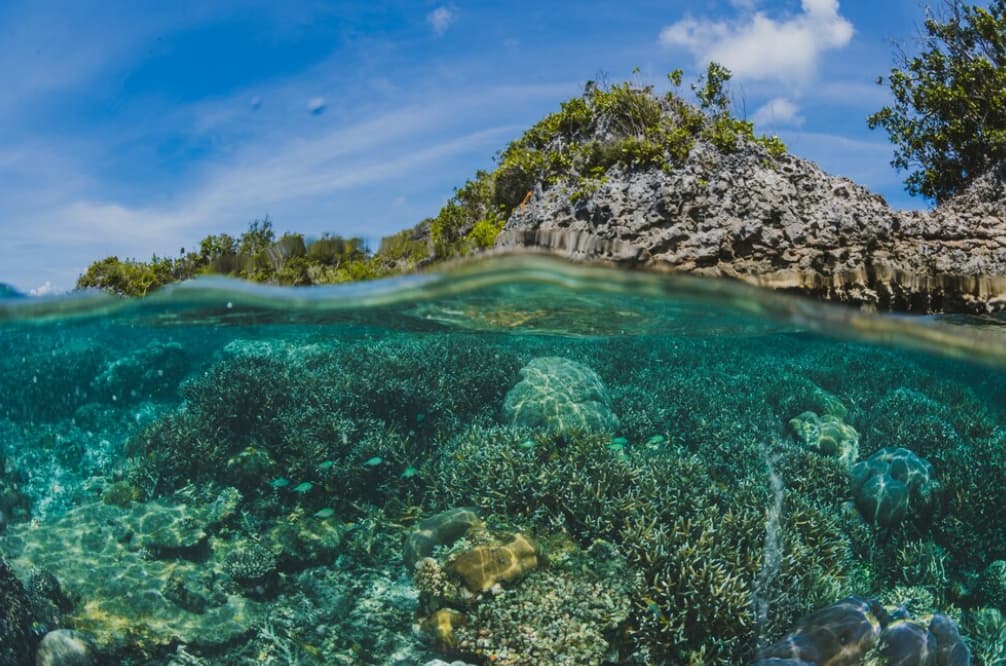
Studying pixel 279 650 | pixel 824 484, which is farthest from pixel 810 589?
pixel 279 650

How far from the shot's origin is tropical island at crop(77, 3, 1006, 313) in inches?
406

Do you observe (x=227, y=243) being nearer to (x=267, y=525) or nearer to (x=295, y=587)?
(x=267, y=525)

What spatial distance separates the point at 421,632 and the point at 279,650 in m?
2.05

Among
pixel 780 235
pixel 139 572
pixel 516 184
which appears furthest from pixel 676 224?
pixel 139 572

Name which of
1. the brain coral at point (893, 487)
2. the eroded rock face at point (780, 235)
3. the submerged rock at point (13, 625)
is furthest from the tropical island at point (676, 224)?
the submerged rock at point (13, 625)

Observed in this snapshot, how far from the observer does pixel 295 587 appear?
9.94m

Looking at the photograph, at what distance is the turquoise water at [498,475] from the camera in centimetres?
895

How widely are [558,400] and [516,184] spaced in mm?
4378

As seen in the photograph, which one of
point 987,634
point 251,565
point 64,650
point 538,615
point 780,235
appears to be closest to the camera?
point 538,615

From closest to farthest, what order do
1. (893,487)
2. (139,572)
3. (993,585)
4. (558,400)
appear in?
(139,572), (993,585), (893,487), (558,400)

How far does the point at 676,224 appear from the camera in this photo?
1028 centimetres

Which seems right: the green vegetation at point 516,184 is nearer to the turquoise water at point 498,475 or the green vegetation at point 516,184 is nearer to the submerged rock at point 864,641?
the turquoise water at point 498,475

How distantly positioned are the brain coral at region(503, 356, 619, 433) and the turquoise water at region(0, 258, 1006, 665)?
9 centimetres

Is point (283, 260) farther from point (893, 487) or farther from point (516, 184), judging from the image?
point (893, 487)
